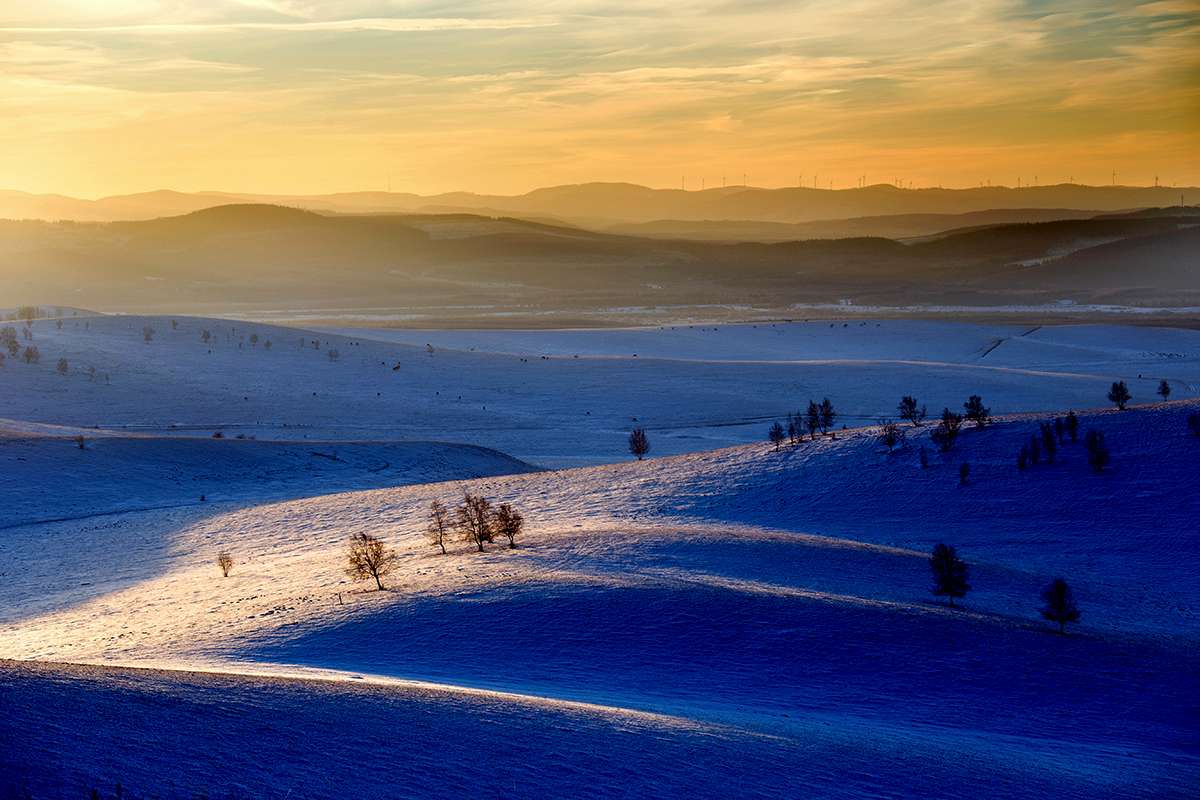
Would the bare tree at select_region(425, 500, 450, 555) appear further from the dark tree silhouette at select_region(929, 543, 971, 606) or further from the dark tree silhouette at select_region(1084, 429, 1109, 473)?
the dark tree silhouette at select_region(1084, 429, 1109, 473)

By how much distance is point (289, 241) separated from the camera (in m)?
174

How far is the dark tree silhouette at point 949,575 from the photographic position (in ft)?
47.5

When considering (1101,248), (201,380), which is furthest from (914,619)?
(1101,248)

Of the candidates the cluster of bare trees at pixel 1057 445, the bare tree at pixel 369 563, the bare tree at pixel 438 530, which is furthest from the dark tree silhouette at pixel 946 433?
the bare tree at pixel 369 563

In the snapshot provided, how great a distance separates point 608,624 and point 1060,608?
5038mm

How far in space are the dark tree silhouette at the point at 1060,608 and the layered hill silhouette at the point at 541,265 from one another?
8869cm

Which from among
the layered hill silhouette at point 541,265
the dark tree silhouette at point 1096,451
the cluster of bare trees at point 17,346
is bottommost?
the dark tree silhouette at point 1096,451

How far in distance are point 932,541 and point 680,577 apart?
19.0 feet

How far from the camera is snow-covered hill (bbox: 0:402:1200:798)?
27.8ft

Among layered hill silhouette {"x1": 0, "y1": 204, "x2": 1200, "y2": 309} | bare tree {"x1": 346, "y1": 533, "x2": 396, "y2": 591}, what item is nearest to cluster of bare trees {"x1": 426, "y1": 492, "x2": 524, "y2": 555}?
bare tree {"x1": 346, "y1": 533, "x2": 396, "y2": 591}

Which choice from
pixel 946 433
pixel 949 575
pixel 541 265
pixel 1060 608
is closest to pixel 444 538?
pixel 949 575

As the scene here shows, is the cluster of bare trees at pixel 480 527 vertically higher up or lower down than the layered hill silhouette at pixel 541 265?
lower down

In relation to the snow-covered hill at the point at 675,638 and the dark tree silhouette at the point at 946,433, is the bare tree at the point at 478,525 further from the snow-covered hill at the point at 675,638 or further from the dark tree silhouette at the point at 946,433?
the dark tree silhouette at the point at 946,433

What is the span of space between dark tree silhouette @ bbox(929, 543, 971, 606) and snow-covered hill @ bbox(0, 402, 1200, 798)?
205 millimetres
